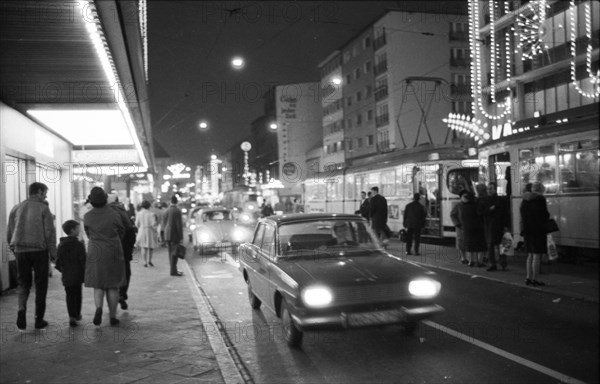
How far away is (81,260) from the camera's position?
6926 mm


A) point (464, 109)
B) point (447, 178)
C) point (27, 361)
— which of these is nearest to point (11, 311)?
point (27, 361)

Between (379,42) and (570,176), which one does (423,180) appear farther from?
(379,42)

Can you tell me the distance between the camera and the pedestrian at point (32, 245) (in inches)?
259

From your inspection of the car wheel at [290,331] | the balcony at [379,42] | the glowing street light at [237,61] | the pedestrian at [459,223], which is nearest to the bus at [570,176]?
the car wheel at [290,331]

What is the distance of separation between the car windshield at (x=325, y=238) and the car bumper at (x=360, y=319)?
121cm

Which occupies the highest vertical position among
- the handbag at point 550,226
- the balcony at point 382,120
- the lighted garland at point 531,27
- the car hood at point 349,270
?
the balcony at point 382,120

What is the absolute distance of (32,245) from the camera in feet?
21.6

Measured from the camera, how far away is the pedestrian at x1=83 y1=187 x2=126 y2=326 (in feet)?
22.1

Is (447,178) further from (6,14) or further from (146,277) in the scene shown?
(6,14)

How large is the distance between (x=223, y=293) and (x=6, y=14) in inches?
228

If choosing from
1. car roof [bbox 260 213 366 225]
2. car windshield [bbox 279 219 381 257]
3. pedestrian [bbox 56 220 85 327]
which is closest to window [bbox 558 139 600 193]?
car windshield [bbox 279 219 381 257]

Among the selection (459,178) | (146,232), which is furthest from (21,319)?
(459,178)

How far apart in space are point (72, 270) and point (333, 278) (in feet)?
11.9

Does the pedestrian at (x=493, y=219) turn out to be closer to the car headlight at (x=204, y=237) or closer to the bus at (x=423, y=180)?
the bus at (x=423, y=180)
